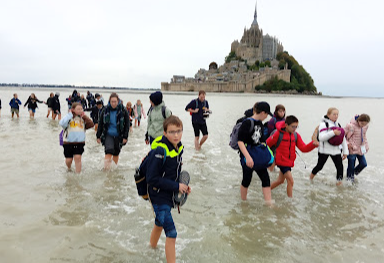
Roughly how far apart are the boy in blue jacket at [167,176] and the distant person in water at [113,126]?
3.61m

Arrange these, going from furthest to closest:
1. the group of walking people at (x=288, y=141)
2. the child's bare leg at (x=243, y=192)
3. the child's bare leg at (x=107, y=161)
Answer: the child's bare leg at (x=107, y=161), the child's bare leg at (x=243, y=192), the group of walking people at (x=288, y=141)

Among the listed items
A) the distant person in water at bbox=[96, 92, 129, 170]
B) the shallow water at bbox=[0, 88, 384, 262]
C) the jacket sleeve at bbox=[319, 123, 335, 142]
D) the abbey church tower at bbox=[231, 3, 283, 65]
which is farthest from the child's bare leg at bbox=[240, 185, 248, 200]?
the abbey church tower at bbox=[231, 3, 283, 65]

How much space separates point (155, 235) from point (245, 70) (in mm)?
148483

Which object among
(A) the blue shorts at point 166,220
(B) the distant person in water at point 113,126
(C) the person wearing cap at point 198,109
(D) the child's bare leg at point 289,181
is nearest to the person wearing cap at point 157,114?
(B) the distant person in water at point 113,126

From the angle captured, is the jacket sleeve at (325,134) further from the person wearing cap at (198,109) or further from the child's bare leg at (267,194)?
the person wearing cap at (198,109)

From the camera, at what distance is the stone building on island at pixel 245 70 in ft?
449

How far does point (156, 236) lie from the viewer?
3570 millimetres

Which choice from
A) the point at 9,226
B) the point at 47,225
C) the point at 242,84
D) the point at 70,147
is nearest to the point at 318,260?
the point at 47,225

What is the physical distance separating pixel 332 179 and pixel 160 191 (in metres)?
5.51

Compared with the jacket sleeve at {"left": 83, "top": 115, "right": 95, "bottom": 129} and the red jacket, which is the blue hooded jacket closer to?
the red jacket

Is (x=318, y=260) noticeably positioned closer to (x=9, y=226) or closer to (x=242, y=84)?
(x=9, y=226)

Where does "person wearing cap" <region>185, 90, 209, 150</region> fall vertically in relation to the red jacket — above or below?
above

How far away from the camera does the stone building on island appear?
136750mm

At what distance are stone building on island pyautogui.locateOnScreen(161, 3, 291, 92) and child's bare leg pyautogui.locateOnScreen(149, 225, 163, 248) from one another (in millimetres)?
135730
